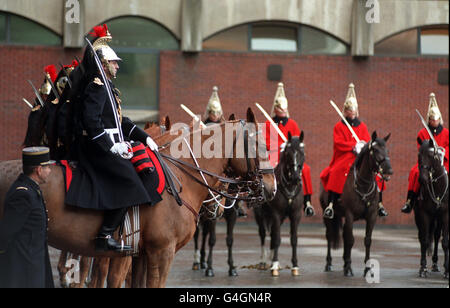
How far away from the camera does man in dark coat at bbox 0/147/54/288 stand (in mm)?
6082

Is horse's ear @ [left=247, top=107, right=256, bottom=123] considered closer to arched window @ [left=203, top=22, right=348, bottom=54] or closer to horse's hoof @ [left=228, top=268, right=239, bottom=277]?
horse's hoof @ [left=228, top=268, right=239, bottom=277]

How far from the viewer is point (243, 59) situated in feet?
81.6

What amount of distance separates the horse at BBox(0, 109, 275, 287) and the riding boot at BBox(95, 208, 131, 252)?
0.25 feet

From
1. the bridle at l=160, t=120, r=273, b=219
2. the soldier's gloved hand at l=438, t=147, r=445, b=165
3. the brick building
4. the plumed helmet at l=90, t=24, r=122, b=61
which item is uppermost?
the brick building

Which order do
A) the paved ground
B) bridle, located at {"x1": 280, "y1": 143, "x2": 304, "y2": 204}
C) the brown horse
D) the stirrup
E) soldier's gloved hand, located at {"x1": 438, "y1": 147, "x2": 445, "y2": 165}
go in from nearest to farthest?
the brown horse < the paved ground < bridle, located at {"x1": 280, "y1": 143, "x2": 304, "y2": 204} < soldier's gloved hand, located at {"x1": 438, "y1": 147, "x2": 445, "y2": 165} < the stirrup

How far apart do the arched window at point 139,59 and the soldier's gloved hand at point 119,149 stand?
56.9 ft

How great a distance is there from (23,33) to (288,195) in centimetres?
1354

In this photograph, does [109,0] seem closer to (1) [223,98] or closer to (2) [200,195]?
(1) [223,98]

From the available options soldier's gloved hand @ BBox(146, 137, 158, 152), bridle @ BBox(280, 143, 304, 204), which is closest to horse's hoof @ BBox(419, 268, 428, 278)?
bridle @ BBox(280, 143, 304, 204)

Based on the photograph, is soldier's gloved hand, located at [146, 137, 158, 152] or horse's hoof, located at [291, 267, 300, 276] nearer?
soldier's gloved hand, located at [146, 137, 158, 152]

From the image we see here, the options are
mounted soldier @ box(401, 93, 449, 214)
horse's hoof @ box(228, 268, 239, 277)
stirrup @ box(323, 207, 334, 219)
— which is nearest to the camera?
horse's hoof @ box(228, 268, 239, 277)

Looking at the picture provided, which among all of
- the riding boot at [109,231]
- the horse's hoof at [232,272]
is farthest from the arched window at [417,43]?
the riding boot at [109,231]
